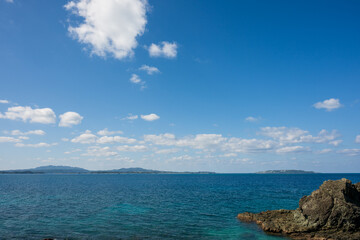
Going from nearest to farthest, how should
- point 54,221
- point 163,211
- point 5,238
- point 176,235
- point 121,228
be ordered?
point 5,238, point 176,235, point 121,228, point 54,221, point 163,211

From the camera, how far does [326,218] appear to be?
1166 inches

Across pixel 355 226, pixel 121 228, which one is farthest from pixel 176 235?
pixel 355 226

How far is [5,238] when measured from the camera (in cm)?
2708

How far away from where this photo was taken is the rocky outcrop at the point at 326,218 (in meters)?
28.0

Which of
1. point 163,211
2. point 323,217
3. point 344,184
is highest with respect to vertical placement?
point 344,184

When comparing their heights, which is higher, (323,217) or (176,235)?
(323,217)

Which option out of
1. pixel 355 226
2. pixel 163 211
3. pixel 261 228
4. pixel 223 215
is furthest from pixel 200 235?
pixel 355 226

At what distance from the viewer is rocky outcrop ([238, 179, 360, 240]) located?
91.9ft

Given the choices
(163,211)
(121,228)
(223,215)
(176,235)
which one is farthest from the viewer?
(163,211)

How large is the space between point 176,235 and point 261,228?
13568 millimetres

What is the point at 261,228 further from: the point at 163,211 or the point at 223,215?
the point at 163,211

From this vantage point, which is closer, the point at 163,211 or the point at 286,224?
the point at 286,224

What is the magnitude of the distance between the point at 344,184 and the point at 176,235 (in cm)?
2658

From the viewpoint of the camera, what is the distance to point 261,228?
32.6 meters
